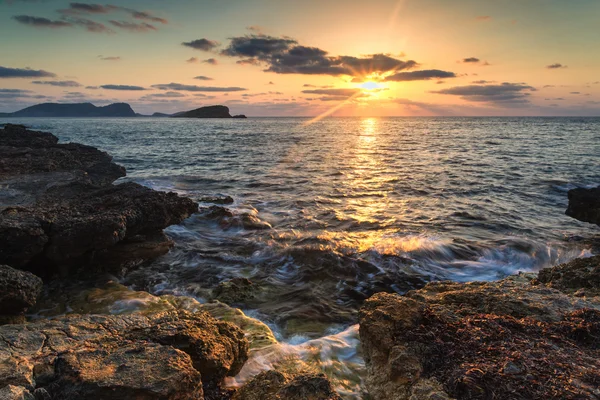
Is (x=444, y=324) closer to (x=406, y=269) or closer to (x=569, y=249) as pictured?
(x=406, y=269)

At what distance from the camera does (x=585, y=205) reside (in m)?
12.8

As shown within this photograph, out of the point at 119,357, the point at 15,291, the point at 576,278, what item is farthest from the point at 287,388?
the point at 576,278

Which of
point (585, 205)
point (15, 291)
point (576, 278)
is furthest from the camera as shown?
point (585, 205)

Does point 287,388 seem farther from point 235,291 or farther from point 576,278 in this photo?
point 576,278

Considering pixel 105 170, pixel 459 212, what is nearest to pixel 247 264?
pixel 459 212

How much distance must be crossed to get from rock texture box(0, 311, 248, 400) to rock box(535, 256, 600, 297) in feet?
18.5

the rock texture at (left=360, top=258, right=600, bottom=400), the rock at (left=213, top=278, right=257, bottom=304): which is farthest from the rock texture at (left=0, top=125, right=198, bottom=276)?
the rock texture at (left=360, top=258, right=600, bottom=400)

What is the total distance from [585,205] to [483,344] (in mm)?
12453

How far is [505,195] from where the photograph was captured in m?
19.1

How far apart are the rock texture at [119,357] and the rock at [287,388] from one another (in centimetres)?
58

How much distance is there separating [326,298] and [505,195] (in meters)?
15.4

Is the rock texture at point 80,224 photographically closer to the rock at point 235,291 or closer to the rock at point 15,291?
the rock at point 15,291

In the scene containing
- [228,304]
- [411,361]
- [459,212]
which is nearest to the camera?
[411,361]

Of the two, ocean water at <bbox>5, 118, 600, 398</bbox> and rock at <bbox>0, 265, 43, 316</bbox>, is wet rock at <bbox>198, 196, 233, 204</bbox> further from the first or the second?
rock at <bbox>0, 265, 43, 316</bbox>
